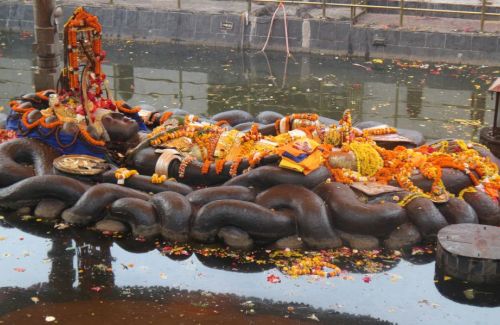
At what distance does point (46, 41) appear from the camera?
8.62 meters

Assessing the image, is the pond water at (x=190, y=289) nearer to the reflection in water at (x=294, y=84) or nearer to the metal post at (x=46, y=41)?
the metal post at (x=46, y=41)

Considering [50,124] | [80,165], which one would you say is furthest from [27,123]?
[80,165]

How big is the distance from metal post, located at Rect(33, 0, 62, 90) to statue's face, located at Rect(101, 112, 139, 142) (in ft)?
5.97

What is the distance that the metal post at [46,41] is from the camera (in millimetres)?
8617

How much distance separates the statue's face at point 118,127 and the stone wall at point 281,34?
719 centimetres

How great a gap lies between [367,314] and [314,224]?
971 mm

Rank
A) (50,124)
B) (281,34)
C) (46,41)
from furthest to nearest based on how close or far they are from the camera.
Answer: (281,34)
(46,41)
(50,124)

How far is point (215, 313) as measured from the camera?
533 cm

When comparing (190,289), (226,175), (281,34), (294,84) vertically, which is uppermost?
(281,34)

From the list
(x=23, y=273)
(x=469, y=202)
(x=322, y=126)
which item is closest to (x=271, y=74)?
(x=322, y=126)

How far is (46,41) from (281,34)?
6149 millimetres

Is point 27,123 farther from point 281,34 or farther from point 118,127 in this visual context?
point 281,34

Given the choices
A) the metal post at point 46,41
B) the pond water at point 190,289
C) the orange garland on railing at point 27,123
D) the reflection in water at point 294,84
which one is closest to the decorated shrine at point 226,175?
the orange garland on railing at point 27,123

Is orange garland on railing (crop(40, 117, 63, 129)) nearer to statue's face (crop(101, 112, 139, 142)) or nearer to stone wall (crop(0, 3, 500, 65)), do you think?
statue's face (crop(101, 112, 139, 142))
